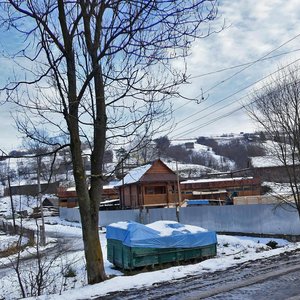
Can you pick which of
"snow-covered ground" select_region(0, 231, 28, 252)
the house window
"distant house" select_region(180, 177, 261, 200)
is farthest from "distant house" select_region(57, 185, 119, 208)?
"snow-covered ground" select_region(0, 231, 28, 252)

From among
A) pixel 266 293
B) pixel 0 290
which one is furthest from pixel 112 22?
pixel 0 290

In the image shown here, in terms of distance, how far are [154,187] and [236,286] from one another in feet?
135

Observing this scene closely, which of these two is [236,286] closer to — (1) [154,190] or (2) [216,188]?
(1) [154,190]

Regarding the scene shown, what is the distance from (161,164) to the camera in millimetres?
48844

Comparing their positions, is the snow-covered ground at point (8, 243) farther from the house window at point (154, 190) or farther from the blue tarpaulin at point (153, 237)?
the house window at point (154, 190)

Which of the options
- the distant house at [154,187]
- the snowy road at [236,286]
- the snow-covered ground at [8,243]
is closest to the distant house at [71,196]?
the distant house at [154,187]

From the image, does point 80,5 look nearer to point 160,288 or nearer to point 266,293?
point 160,288

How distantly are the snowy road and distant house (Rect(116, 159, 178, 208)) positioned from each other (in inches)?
1475

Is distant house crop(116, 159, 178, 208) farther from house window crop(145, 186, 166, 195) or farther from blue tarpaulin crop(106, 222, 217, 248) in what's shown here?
blue tarpaulin crop(106, 222, 217, 248)

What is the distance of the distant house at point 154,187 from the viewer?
4722 centimetres

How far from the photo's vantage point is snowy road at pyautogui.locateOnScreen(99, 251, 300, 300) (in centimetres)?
692

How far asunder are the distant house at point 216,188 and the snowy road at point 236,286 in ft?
171

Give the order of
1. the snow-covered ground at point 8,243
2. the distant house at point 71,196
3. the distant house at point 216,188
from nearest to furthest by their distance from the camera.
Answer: the snow-covered ground at point 8,243, the distant house at point 216,188, the distant house at point 71,196

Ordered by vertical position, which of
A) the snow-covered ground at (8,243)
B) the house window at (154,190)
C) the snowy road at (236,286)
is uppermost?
the house window at (154,190)
